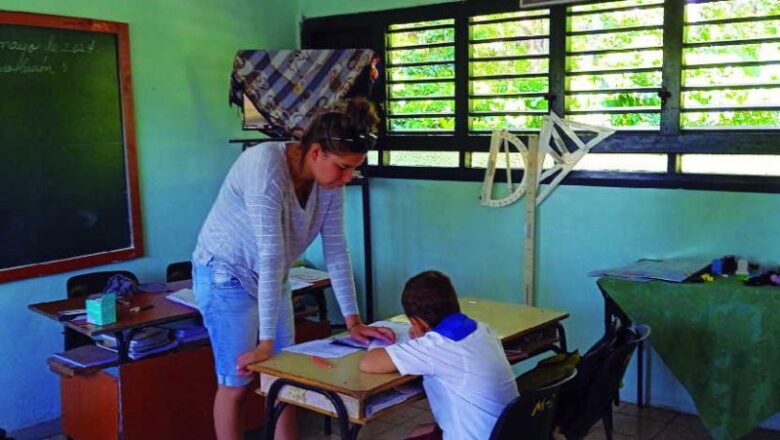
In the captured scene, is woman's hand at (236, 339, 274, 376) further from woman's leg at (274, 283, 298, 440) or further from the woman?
woman's leg at (274, 283, 298, 440)

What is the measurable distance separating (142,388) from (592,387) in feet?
5.78

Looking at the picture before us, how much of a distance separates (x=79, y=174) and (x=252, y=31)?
145 centimetres

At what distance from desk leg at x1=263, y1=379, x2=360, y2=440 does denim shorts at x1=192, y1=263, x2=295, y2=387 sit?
1.02ft

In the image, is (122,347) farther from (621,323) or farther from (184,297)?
(621,323)

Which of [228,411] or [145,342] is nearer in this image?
[228,411]

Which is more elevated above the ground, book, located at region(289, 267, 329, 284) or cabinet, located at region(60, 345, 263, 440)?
book, located at region(289, 267, 329, 284)

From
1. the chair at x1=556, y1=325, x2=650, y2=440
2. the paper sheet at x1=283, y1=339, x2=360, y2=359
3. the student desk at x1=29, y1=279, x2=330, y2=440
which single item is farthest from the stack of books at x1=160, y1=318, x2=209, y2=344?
the chair at x1=556, y1=325, x2=650, y2=440

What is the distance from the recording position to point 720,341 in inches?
129

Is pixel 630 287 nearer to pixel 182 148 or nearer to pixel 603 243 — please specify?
pixel 603 243

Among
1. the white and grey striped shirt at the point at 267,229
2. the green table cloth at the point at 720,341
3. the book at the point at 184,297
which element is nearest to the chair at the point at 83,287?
the book at the point at 184,297

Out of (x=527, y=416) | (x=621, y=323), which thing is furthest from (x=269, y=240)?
(x=621, y=323)

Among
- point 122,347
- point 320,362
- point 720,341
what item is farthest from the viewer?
point 720,341

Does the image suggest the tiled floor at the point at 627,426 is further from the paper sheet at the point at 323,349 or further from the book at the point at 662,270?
the paper sheet at the point at 323,349

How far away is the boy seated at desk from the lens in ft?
7.00
